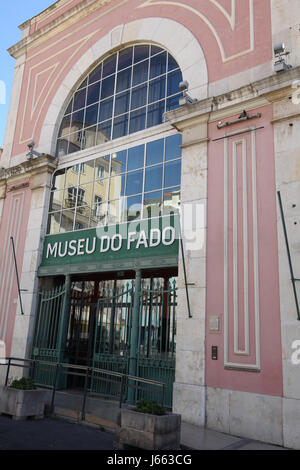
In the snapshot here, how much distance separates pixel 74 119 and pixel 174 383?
10.3 meters

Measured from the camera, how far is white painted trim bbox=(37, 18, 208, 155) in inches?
457

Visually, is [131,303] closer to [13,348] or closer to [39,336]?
[39,336]

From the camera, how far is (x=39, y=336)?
13.7 meters

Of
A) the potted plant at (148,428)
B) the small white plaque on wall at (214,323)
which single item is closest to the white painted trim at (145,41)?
the small white plaque on wall at (214,323)

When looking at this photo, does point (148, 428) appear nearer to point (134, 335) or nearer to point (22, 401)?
point (22, 401)

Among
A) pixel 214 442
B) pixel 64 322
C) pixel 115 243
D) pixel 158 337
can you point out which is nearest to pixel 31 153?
pixel 115 243

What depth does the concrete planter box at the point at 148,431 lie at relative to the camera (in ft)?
21.7

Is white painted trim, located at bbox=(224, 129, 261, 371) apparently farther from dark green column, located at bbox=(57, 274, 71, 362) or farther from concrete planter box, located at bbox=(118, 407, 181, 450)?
dark green column, located at bbox=(57, 274, 71, 362)

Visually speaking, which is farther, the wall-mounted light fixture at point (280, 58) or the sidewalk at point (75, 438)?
the wall-mounted light fixture at point (280, 58)

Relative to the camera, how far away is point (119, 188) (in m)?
12.7

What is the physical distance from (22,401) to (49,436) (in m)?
1.48

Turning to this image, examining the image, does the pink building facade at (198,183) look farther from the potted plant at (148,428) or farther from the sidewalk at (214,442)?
the potted plant at (148,428)

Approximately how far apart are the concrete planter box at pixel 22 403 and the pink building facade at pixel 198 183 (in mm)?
3084

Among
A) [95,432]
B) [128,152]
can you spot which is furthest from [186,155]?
[95,432]
